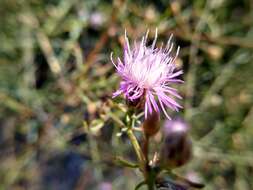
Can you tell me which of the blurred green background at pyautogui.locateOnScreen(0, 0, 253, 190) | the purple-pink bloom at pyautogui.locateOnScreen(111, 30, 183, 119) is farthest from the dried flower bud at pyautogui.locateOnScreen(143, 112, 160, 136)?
the blurred green background at pyautogui.locateOnScreen(0, 0, 253, 190)

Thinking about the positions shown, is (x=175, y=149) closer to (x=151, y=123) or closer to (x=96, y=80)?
(x=151, y=123)

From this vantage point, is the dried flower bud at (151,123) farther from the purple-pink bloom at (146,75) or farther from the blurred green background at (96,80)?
the blurred green background at (96,80)

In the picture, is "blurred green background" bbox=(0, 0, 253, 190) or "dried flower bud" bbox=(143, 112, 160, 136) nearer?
"dried flower bud" bbox=(143, 112, 160, 136)

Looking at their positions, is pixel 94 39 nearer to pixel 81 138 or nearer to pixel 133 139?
pixel 81 138

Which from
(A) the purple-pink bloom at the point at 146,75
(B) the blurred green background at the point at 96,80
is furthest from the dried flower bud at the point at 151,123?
(B) the blurred green background at the point at 96,80

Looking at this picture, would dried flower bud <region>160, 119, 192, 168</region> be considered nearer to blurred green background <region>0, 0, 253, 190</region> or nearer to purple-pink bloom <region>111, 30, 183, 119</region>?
purple-pink bloom <region>111, 30, 183, 119</region>

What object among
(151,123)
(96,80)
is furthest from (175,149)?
(96,80)
